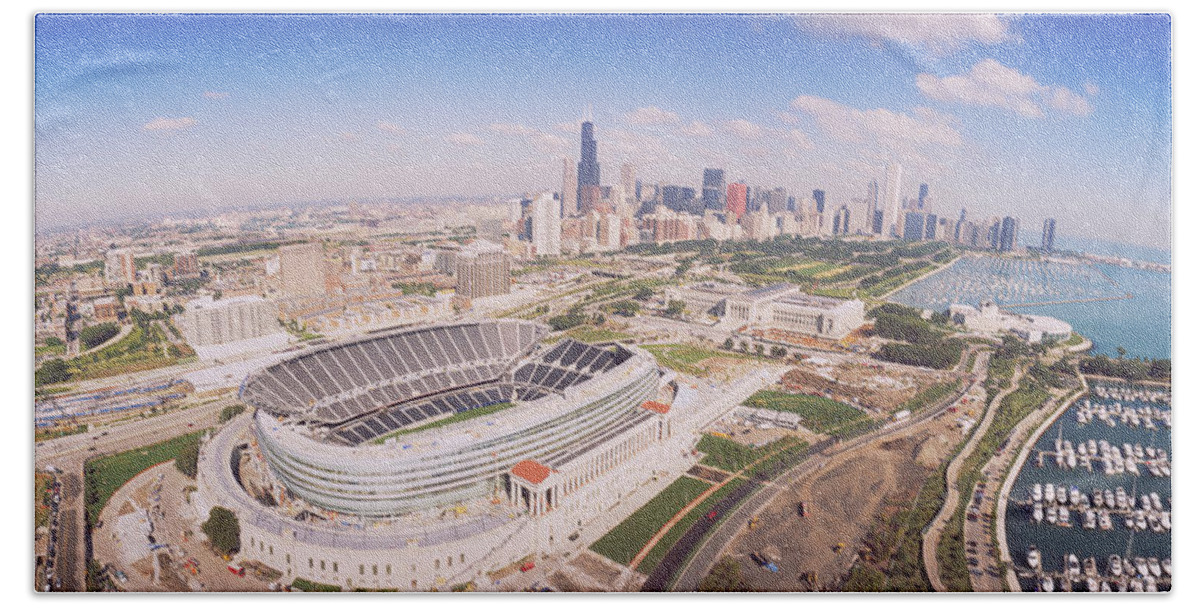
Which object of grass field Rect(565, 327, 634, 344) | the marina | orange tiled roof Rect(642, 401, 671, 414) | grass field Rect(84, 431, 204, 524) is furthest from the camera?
grass field Rect(565, 327, 634, 344)

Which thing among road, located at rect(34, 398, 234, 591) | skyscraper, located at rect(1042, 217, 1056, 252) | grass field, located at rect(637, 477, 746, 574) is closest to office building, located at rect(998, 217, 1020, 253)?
skyscraper, located at rect(1042, 217, 1056, 252)

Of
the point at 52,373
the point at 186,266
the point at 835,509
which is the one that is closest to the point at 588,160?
the point at 835,509

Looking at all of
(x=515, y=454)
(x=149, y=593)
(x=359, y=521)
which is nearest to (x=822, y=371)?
(x=515, y=454)

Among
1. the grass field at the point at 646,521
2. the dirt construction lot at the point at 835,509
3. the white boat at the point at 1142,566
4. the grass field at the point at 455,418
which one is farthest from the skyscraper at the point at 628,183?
the white boat at the point at 1142,566

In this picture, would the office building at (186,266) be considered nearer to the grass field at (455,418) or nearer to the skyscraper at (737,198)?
the grass field at (455,418)

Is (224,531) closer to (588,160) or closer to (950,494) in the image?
(588,160)

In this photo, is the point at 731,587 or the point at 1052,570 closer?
the point at 731,587

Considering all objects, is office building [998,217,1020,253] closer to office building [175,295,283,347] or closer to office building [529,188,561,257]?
office building [529,188,561,257]

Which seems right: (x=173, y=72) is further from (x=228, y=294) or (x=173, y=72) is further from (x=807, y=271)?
(x=807, y=271)
